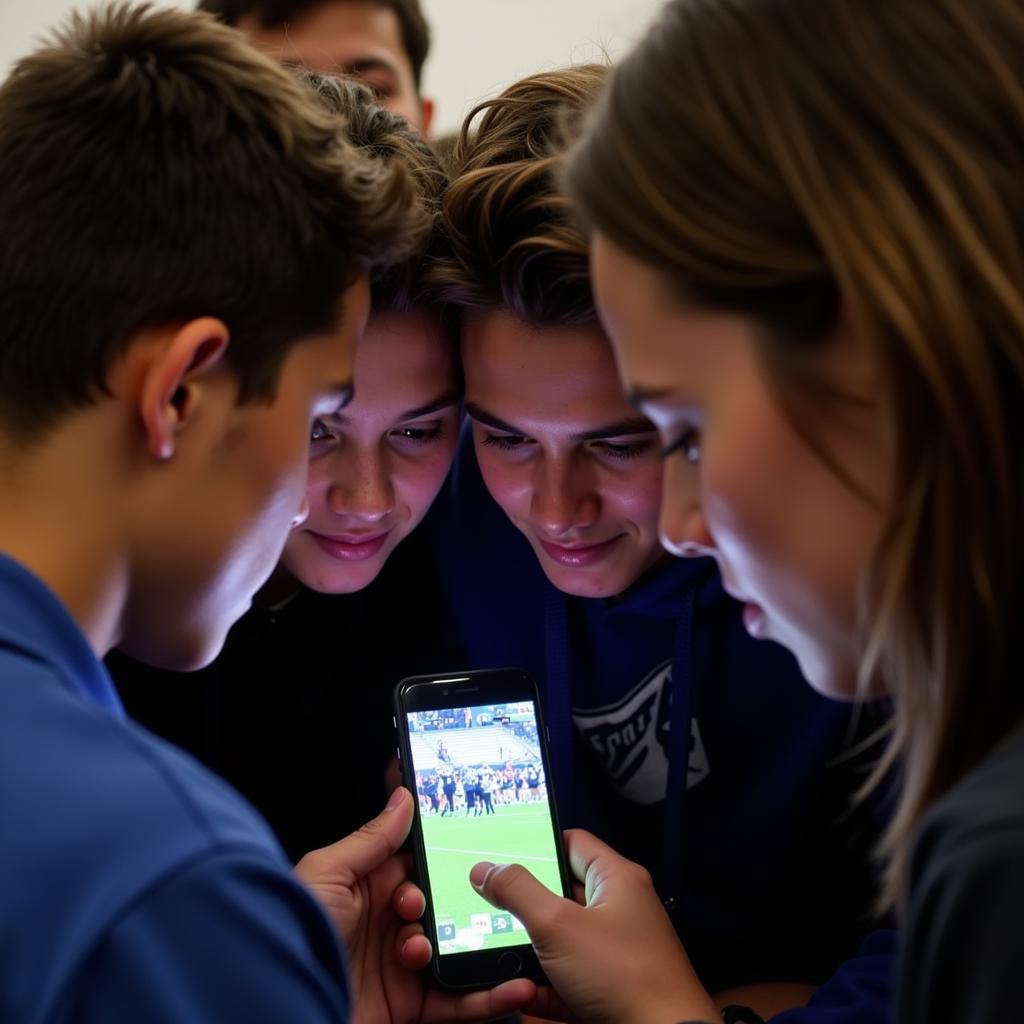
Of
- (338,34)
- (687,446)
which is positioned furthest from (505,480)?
(338,34)

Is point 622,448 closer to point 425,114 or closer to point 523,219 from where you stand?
point 523,219

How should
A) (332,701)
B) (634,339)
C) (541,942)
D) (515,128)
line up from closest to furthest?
(634,339), (541,942), (515,128), (332,701)

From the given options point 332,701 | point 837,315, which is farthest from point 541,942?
point 837,315

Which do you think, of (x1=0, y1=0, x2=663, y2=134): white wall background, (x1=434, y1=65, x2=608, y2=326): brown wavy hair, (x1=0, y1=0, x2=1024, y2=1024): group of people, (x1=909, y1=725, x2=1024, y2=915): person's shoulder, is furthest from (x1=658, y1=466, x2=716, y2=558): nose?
(x1=0, y1=0, x2=663, y2=134): white wall background

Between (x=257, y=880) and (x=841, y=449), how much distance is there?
0.34 metres

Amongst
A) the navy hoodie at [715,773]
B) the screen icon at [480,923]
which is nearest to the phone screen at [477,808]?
the screen icon at [480,923]

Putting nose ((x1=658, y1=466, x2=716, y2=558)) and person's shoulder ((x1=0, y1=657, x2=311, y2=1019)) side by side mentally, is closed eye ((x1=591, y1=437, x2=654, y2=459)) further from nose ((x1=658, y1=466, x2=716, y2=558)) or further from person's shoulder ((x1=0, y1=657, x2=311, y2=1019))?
person's shoulder ((x1=0, y1=657, x2=311, y2=1019))

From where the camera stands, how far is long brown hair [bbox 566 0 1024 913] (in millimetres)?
546

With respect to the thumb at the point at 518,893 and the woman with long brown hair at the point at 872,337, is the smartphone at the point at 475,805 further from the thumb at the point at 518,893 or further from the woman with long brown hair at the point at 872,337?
the woman with long brown hair at the point at 872,337

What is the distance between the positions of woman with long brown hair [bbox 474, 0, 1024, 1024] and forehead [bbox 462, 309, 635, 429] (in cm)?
39

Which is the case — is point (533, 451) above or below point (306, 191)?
below

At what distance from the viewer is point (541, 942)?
932mm

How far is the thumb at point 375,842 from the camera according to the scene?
987 mm

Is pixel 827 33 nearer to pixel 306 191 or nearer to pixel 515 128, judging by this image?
pixel 306 191
